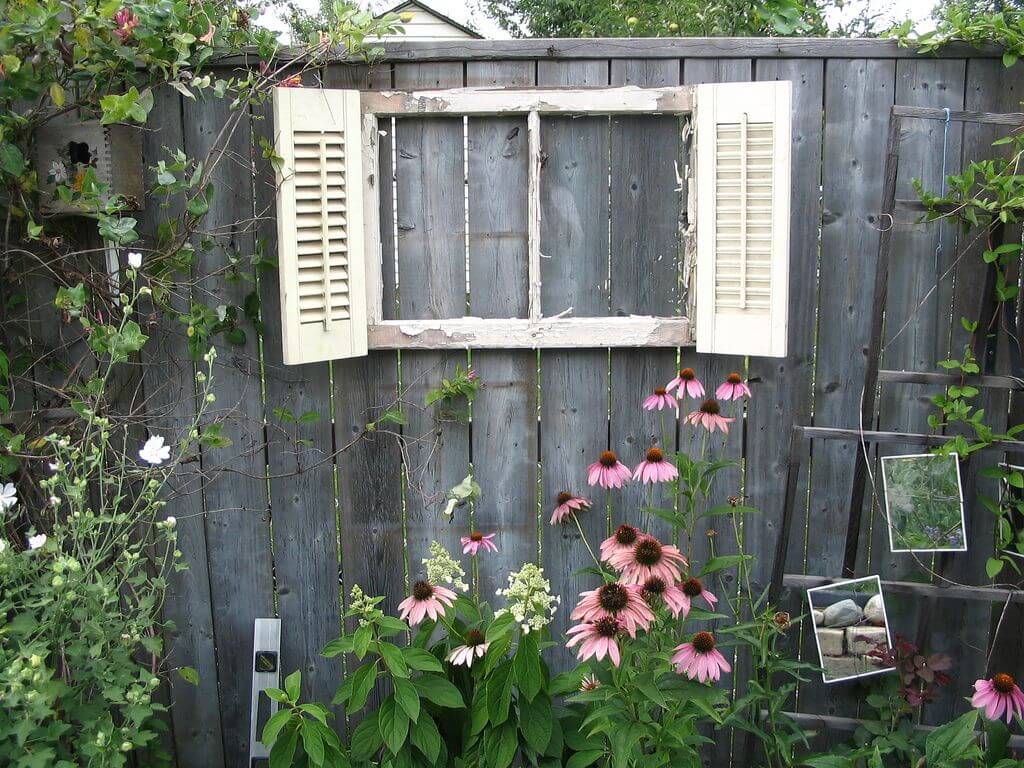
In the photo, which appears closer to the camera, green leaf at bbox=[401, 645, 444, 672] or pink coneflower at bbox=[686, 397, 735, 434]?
green leaf at bbox=[401, 645, 444, 672]

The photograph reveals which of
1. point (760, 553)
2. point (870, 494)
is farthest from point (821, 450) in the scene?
point (760, 553)

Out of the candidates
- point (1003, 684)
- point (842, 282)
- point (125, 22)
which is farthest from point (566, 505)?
point (125, 22)

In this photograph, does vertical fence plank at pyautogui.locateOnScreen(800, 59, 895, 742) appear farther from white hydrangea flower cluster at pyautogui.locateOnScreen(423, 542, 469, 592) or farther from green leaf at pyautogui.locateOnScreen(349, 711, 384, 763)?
green leaf at pyautogui.locateOnScreen(349, 711, 384, 763)

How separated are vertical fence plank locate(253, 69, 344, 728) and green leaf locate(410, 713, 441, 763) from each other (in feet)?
1.94

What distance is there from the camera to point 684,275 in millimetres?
2479

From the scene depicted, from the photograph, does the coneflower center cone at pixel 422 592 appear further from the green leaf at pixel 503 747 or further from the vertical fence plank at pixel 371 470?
the vertical fence plank at pixel 371 470

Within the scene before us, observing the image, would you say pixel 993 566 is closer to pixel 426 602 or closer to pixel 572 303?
pixel 572 303

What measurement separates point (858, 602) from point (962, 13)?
160 cm

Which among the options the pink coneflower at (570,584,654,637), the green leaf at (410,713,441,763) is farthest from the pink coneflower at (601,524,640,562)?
the green leaf at (410,713,441,763)

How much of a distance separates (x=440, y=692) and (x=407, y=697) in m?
0.11

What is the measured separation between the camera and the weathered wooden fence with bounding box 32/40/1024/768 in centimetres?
243

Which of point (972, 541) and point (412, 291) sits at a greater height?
point (412, 291)

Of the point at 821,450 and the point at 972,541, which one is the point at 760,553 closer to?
the point at 821,450

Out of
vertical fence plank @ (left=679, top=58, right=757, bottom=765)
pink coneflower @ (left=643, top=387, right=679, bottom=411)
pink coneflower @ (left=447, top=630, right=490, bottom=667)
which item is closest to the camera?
pink coneflower @ (left=447, top=630, right=490, bottom=667)
